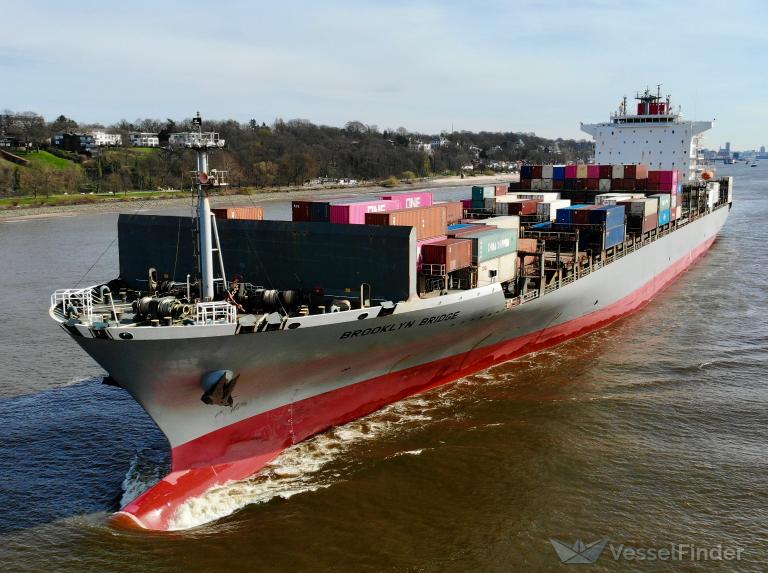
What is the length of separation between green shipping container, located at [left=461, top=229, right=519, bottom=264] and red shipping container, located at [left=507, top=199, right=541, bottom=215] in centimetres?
673

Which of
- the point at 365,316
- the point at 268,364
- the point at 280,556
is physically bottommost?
the point at 280,556

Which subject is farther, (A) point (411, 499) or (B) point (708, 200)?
(B) point (708, 200)

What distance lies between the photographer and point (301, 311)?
16.7m

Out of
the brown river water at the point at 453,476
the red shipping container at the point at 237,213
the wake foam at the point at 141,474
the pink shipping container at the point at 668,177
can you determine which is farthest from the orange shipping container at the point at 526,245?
the pink shipping container at the point at 668,177

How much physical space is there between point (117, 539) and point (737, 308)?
28851 millimetres

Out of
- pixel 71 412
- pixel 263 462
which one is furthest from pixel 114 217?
pixel 263 462

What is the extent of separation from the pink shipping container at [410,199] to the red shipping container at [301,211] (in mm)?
2855

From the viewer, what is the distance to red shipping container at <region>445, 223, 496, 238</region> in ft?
71.6

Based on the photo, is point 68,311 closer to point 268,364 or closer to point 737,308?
point 268,364

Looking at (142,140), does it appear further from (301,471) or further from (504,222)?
(301,471)

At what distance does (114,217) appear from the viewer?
71.4m

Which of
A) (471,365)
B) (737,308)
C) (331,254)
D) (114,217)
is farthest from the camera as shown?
(114,217)

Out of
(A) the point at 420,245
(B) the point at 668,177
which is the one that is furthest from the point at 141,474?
(B) the point at 668,177

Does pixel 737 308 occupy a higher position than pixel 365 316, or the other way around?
pixel 365 316
